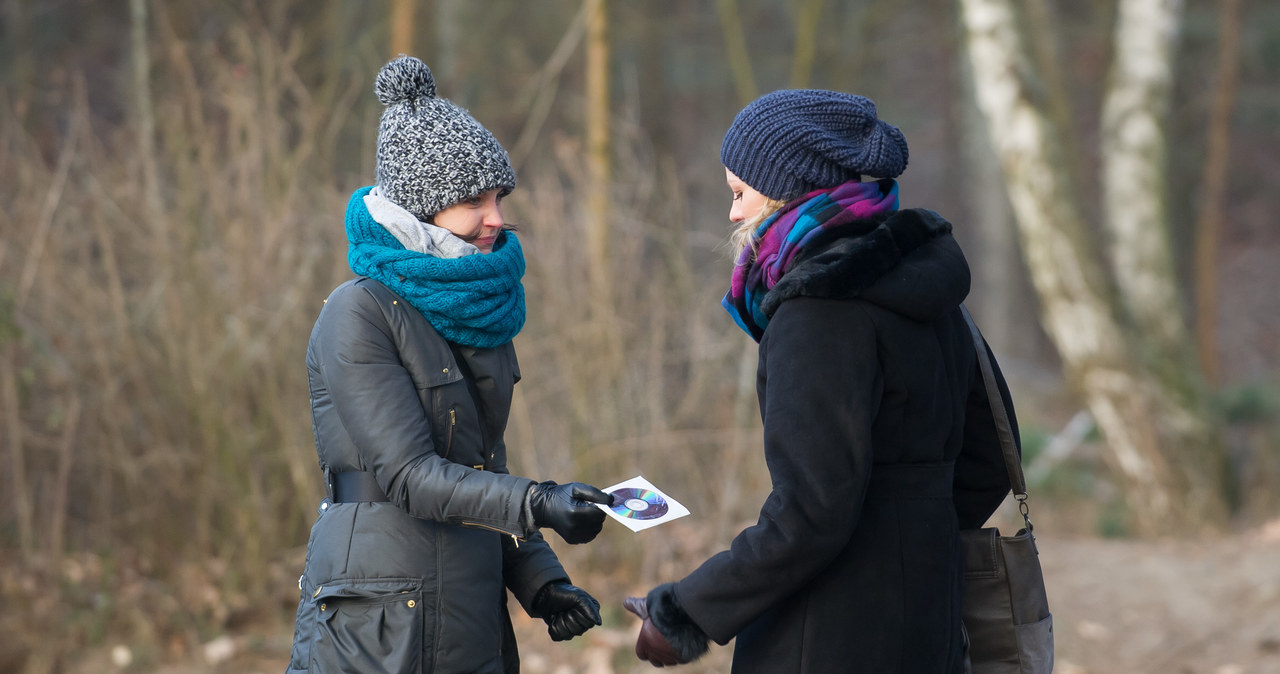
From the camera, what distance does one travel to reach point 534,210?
19.1 feet

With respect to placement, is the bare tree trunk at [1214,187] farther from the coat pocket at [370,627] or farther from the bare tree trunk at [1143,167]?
the coat pocket at [370,627]

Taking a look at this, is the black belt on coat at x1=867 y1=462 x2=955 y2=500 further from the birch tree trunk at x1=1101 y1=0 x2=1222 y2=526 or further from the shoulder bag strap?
the birch tree trunk at x1=1101 y1=0 x2=1222 y2=526

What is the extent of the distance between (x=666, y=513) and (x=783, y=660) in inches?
15.5

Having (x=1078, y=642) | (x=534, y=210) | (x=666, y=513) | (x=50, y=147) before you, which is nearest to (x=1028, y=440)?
(x=1078, y=642)

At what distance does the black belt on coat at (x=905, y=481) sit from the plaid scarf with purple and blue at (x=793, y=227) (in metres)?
0.40

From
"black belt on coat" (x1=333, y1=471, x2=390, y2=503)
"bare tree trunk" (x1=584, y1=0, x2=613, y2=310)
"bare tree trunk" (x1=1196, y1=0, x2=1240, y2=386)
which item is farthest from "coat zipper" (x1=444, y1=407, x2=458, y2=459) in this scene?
"bare tree trunk" (x1=1196, y1=0, x2=1240, y2=386)

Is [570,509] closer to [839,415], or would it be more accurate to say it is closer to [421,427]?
[421,427]

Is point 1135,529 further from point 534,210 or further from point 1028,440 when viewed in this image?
point 534,210

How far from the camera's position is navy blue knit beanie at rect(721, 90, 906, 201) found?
2375mm

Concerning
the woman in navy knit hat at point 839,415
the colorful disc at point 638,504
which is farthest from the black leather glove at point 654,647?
the colorful disc at point 638,504

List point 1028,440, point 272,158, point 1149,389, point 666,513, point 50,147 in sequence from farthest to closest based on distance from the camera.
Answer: point 1028,440 < point 1149,389 < point 50,147 < point 272,158 < point 666,513

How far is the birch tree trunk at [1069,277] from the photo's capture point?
24.6ft

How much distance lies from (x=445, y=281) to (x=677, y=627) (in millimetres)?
903

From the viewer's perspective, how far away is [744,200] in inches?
99.0
